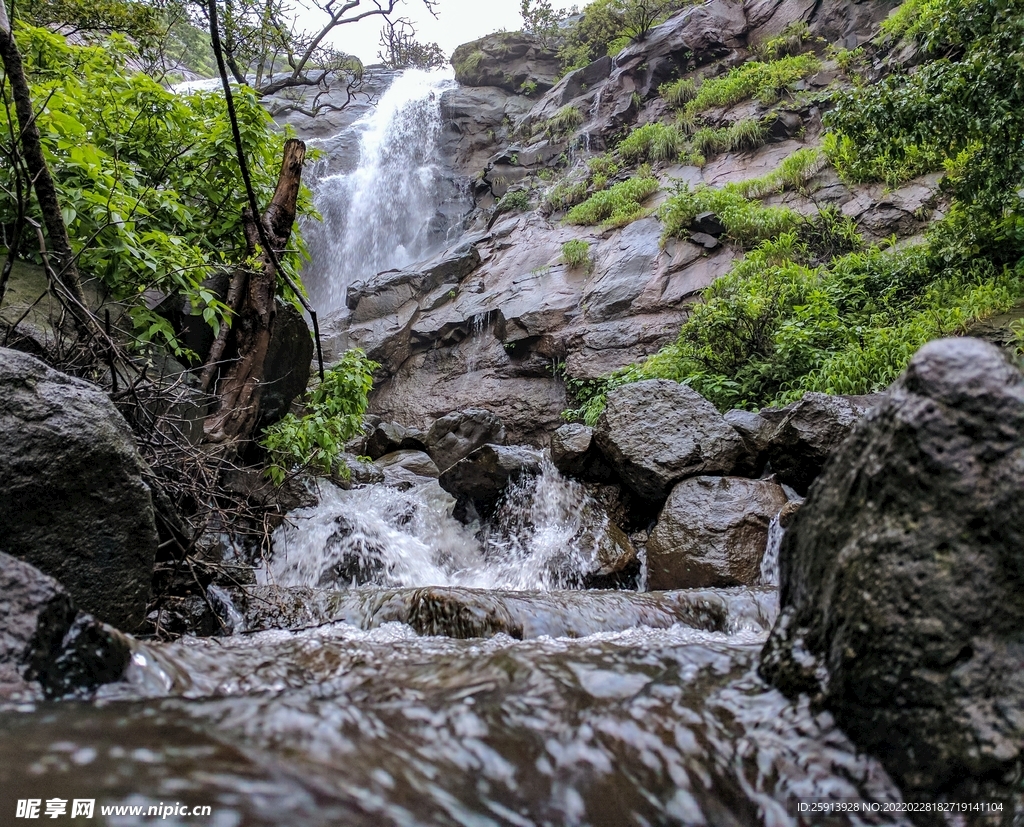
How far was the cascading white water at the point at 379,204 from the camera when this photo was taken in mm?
18312

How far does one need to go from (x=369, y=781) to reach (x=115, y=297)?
4312 millimetres

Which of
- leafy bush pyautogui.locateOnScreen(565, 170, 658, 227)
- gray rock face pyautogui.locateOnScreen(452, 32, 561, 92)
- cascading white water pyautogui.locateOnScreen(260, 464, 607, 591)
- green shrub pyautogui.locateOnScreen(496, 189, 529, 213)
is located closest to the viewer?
cascading white water pyautogui.locateOnScreen(260, 464, 607, 591)

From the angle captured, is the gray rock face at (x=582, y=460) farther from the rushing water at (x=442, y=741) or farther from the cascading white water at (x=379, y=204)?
the cascading white water at (x=379, y=204)

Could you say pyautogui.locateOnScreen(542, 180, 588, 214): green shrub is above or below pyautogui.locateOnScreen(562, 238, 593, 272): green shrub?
above

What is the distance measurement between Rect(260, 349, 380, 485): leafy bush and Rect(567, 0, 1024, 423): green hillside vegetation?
4751mm

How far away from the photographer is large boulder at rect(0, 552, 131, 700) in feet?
5.44

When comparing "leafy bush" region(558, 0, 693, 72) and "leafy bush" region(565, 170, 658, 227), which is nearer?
"leafy bush" region(565, 170, 658, 227)

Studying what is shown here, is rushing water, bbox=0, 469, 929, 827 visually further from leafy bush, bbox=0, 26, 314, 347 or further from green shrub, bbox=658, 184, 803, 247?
green shrub, bbox=658, 184, 803, 247

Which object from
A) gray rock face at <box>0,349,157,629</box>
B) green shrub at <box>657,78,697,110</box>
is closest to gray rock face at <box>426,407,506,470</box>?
gray rock face at <box>0,349,157,629</box>

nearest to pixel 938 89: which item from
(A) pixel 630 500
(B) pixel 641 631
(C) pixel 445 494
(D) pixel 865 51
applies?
(A) pixel 630 500

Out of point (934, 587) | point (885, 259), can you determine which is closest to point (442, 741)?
point (934, 587)

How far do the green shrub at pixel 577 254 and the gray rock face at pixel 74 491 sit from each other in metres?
12.2

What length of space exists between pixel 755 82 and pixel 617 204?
4.78 m

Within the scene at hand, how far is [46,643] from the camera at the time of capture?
1.72 meters
